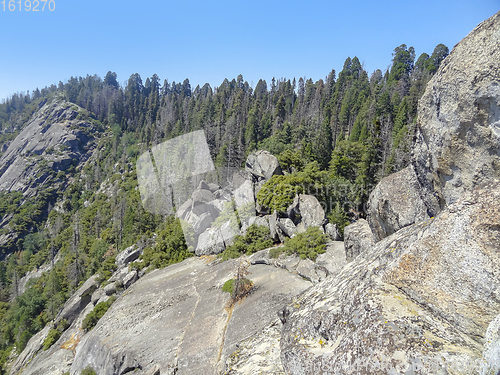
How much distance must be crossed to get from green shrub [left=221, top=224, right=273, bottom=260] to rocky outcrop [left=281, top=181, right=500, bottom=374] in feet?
47.1

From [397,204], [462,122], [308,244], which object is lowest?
[308,244]

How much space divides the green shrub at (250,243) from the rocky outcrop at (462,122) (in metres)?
14.1

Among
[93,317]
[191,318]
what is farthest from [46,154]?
[191,318]

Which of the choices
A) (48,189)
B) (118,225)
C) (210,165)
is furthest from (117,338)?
(48,189)

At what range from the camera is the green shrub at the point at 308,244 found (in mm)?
13711

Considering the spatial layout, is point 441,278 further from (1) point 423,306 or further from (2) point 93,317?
(2) point 93,317

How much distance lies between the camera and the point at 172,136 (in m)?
72.0

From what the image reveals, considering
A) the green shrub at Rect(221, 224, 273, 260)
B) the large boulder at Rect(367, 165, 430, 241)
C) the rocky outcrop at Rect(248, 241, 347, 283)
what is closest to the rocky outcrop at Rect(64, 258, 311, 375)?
the rocky outcrop at Rect(248, 241, 347, 283)

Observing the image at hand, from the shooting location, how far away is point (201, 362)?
935cm

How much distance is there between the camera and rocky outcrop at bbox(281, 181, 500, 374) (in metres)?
3.11

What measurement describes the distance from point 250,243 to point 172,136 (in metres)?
58.5

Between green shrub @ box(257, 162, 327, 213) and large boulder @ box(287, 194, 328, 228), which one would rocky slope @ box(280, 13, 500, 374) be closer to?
large boulder @ box(287, 194, 328, 228)

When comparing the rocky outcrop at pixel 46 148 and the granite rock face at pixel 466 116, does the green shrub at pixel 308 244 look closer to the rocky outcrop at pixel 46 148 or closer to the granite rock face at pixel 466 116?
the granite rock face at pixel 466 116

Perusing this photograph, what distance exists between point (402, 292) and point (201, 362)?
26.5 ft
